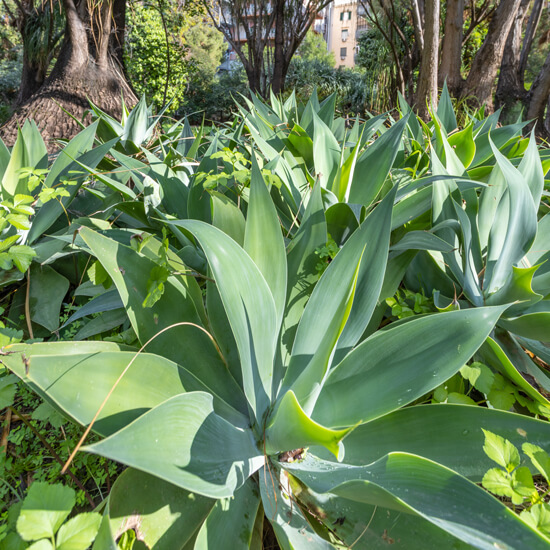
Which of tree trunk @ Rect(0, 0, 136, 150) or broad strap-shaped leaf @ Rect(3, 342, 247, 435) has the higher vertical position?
tree trunk @ Rect(0, 0, 136, 150)

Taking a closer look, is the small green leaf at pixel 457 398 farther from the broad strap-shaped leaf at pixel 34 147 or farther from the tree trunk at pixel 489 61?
the tree trunk at pixel 489 61

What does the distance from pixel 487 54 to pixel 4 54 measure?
65.5ft

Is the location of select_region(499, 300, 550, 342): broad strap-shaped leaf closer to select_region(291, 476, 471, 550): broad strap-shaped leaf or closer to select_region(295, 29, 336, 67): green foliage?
select_region(291, 476, 471, 550): broad strap-shaped leaf

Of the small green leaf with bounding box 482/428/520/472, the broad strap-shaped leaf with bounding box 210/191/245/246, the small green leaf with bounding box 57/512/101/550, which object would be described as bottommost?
the small green leaf with bounding box 482/428/520/472

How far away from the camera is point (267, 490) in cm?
62

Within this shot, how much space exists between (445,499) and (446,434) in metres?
0.19

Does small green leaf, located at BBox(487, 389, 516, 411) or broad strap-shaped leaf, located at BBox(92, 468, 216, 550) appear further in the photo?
small green leaf, located at BBox(487, 389, 516, 411)

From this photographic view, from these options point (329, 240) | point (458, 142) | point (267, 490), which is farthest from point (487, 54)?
point (267, 490)

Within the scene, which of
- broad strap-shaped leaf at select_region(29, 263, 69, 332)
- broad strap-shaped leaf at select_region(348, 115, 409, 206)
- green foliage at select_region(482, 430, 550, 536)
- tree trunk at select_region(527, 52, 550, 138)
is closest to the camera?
green foliage at select_region(482, 430, 550, 536)

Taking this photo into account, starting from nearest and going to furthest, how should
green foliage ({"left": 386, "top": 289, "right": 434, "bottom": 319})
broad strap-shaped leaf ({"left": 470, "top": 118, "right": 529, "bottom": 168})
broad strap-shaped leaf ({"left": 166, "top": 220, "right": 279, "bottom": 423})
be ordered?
1. broad strap-shaped leaf ({"left": 166, "top": 220, "right": 279, "bottom": 423})
2. green foliage ({"left": 386, "top": 289, "right": 434, "bottom": 319})
3. broad strap-shaped leaf ({"left": 470, "top": 118, "right": 529, "bottom": 168})

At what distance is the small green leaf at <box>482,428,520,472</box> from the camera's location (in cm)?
56

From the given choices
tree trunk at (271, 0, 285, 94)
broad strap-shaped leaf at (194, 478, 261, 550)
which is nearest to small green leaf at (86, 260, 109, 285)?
broad strap-shaped leaf at (194, 478, 261, 550)

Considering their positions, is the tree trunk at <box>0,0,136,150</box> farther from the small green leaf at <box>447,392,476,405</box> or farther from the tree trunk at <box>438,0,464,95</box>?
the tree trunk at <box>438,0,464,95</box>

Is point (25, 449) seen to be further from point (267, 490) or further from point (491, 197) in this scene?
point (491, 197)
